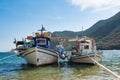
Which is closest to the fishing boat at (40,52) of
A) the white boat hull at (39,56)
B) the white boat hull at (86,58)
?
the white boat hull at (39,56)

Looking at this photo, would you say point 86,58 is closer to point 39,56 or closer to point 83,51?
point 83,51

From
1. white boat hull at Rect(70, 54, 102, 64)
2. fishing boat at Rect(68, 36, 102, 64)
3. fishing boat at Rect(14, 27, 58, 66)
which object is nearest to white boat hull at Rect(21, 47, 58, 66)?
fishing boat at Rect(14, 27, 58, 66)

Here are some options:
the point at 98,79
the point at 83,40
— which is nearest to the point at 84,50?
the point at 83,40

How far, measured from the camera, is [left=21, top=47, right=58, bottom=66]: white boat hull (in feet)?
98.2

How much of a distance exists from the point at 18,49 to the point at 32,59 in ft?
36.6

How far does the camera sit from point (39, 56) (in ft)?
98.8

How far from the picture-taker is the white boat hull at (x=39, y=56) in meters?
29.9

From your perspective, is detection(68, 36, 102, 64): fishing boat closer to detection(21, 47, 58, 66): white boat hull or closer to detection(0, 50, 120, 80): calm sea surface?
detection(0, 50, 120, 80): calm sea surface

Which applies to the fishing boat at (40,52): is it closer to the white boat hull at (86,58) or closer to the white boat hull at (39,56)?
the white boat hull at (39,56)

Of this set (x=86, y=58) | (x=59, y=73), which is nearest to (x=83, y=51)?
(x=86, y=58)

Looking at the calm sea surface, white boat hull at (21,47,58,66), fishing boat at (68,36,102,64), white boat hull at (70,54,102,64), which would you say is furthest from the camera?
fishing boat at (68,36,102,64)

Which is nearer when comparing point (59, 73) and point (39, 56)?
point (59, 73)

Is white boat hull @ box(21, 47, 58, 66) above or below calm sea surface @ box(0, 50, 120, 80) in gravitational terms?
above

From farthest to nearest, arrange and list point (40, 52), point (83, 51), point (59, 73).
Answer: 1. point (83, 51)
2. point (40, 52)
3. point (59, 73)
